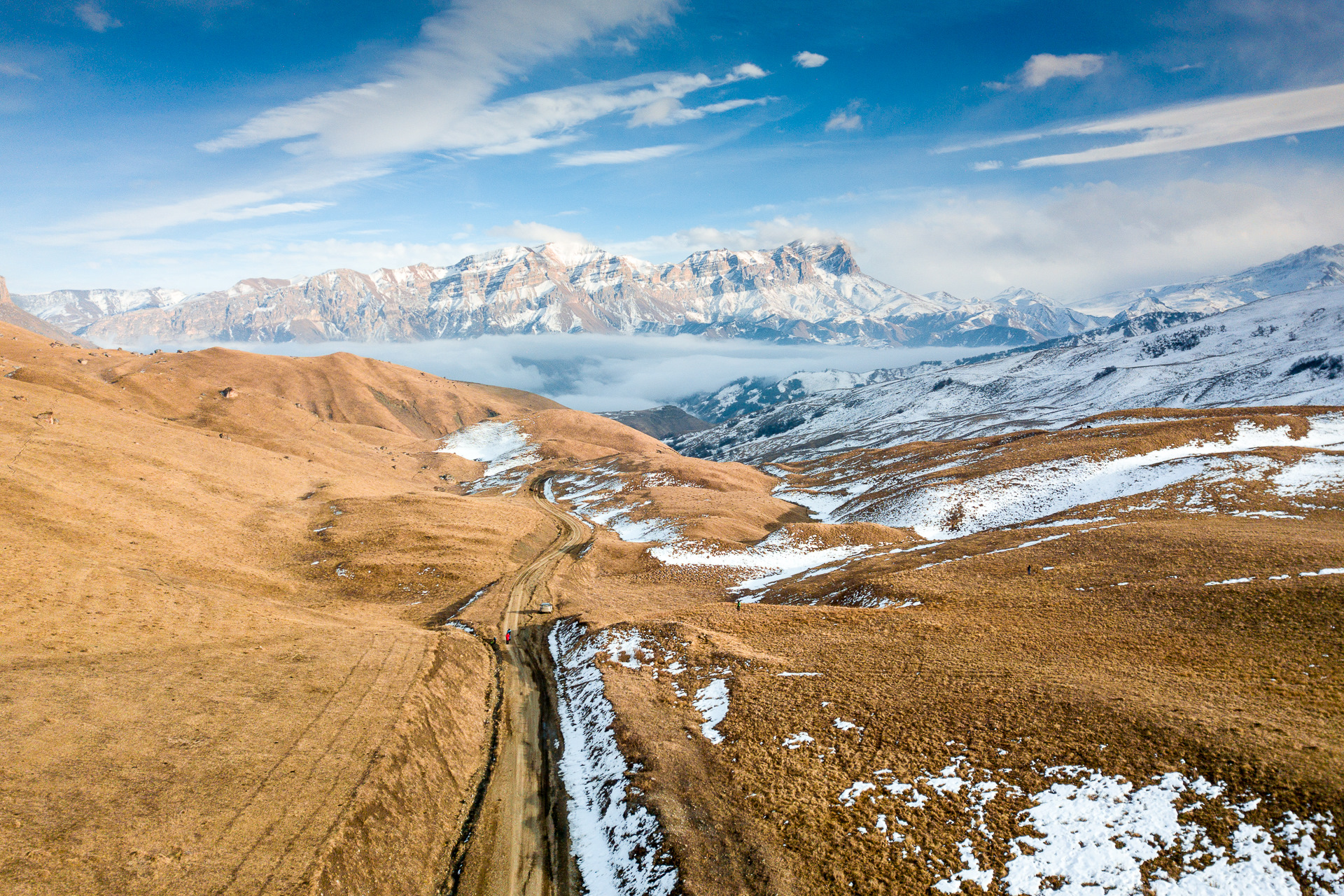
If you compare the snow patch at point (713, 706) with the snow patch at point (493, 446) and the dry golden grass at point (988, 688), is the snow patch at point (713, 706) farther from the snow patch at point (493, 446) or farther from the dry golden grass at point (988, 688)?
the snow patch at point (493, 446)

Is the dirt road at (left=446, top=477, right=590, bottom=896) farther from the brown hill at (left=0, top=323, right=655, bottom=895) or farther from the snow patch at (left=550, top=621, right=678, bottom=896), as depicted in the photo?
the brown hill at (left=0, top=323, right=655, bottom=895)

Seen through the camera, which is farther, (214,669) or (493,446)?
(493,446)

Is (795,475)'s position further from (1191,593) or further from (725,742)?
(725,742)

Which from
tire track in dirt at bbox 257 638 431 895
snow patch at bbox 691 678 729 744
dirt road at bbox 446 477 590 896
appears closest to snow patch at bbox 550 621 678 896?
dirt road at bbox 446 477 590 896

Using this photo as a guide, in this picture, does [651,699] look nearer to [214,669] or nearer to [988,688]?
[988,688]

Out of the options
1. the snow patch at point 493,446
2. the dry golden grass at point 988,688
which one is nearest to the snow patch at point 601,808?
the dry golden grass at point 988,688

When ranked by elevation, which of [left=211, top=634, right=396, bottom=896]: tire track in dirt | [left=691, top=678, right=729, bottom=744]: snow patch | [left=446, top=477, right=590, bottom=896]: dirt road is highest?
[left=211, top=634, right=396, bottom=896]: tire track in dirt

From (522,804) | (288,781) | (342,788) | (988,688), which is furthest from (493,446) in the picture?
(988,688)

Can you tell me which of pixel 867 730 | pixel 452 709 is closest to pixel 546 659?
pixel 452 709
